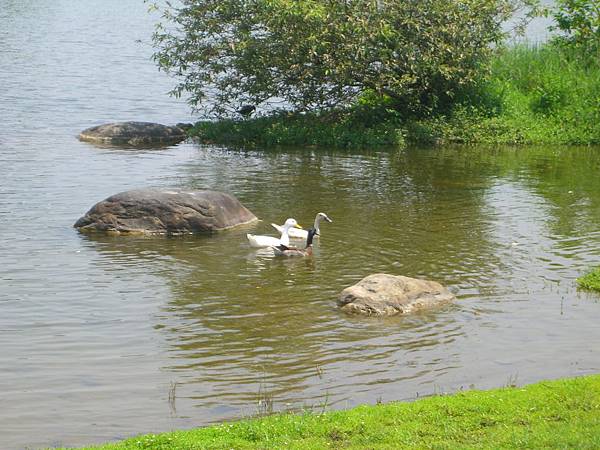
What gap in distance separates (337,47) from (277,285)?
1303cm

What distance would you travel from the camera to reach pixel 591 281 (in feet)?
51.9

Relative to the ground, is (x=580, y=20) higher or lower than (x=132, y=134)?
higher

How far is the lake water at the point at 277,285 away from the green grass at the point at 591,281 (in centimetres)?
29

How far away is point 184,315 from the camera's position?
47.3ft

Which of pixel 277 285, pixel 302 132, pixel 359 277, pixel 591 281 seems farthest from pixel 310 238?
pixel 302 132

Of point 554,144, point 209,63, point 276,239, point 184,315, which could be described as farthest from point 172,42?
point 184,315

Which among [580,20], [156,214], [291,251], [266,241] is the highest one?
[580,20]

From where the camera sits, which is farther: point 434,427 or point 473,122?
point 473,122

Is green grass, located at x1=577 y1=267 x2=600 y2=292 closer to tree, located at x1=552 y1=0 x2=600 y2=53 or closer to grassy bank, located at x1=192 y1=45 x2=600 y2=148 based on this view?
grassy bank, located at x1=192 y1=45 x2=600 y2=148

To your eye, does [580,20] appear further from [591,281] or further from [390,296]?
[390,296]

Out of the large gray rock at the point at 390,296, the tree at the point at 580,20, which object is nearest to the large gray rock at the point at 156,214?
the large gray rock at the point at 390,296

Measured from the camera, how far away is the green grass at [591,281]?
51.3ft

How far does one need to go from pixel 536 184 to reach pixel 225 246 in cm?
920

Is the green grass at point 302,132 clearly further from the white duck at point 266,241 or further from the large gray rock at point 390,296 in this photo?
the large gray rock at point 390,296
